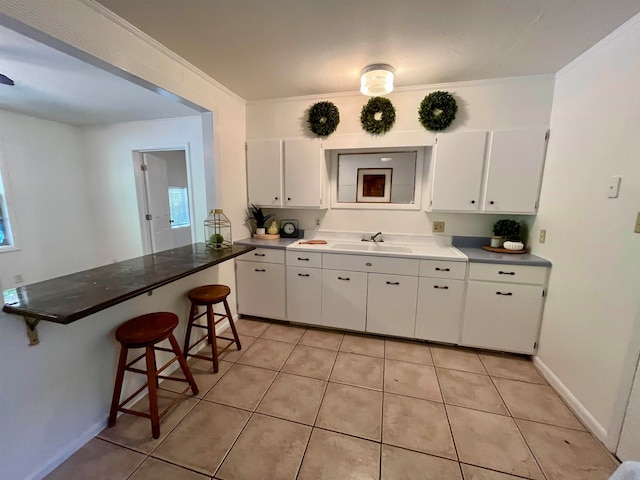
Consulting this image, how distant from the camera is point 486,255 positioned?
2.28 m

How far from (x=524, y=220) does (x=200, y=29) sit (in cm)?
302

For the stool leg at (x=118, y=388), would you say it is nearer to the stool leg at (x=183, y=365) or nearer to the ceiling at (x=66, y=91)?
the stool leg at (x=183, y=365)

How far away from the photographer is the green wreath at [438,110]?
2316mm

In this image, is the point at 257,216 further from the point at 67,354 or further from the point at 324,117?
the point at 67,354

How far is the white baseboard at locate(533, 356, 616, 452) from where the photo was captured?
4.90ft

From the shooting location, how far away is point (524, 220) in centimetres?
246

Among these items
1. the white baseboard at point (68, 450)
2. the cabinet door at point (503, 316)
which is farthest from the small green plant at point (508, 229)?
the white baseboard at point (68, 450)

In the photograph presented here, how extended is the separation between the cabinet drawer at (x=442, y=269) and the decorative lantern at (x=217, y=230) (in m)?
1.74

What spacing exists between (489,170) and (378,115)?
1123mm

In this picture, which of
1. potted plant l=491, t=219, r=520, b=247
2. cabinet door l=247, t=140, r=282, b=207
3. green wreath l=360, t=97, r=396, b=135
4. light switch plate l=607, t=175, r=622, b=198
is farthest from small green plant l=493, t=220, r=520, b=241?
cabinet door l=247, t=140, r=282, b=207

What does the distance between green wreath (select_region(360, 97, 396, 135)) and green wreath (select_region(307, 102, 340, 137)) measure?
27 cm

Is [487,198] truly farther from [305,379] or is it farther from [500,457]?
[305,379]

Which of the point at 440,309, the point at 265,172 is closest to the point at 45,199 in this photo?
the point at 265,172

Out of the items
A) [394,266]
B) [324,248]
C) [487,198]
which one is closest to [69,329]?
[324,248]
